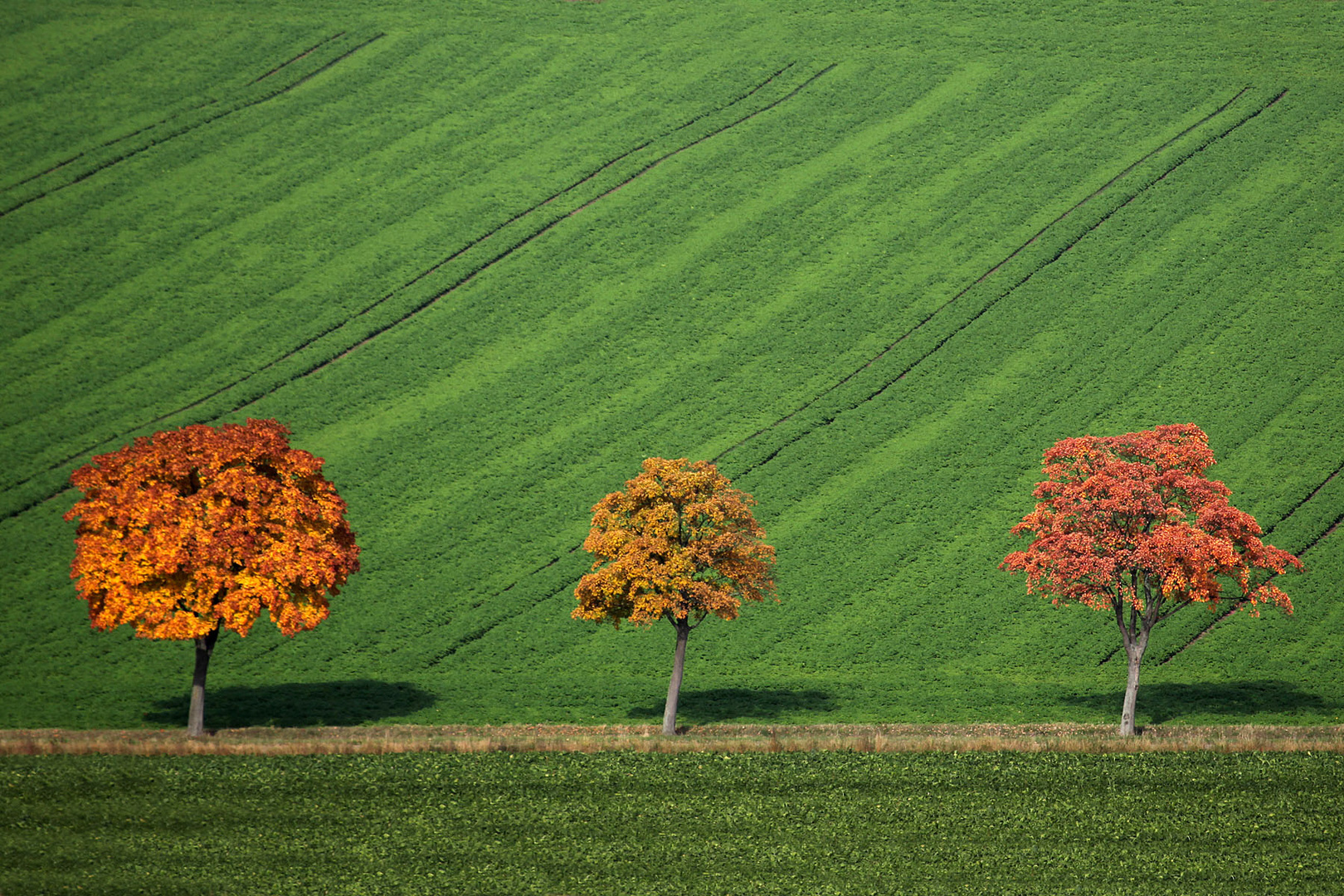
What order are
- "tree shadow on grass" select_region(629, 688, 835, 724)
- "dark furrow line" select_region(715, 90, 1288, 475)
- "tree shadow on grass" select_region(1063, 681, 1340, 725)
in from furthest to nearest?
1. "dark furrow line" select_region(715, 90, 1288, 475)
2. "tree shadow on grass" select_region(1063, 681, 1340, 725)
3. "tree shadow on grass" select_region(629, 688, 835, 724)

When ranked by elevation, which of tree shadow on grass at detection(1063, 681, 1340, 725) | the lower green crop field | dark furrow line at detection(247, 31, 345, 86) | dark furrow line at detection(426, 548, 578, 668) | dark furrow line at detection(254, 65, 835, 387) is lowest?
tree shadow on grass at detection(1063, 681, 1340, 725)

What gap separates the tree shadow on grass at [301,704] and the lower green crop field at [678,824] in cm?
975

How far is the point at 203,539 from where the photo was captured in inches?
1747

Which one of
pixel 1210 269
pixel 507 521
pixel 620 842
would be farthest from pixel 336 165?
pixel 620 842

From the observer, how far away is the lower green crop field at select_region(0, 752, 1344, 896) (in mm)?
31531

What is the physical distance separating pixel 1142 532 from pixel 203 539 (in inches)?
1457

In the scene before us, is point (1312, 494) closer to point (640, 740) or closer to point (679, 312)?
point (679, 312)

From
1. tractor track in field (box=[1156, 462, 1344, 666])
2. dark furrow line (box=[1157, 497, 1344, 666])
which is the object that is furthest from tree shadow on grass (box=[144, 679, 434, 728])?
dark furrow line (box=[1157, 497, 1344, 666])

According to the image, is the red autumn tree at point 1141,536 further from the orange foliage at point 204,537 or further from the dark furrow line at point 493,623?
the orange foliage at point 204,537

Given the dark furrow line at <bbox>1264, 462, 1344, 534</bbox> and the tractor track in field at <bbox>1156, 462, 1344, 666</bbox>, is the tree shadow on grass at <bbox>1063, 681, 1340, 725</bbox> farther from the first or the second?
the dark furrow line at <bbox>1264, 462, 1344, 534</bbox>

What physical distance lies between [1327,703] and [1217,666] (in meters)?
5.20

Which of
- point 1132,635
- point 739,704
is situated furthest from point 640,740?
point 1132,635

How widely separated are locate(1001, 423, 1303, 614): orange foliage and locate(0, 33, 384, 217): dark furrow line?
73.3m

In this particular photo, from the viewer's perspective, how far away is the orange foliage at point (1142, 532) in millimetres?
45500
